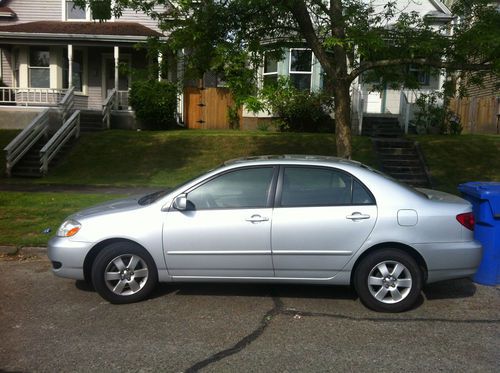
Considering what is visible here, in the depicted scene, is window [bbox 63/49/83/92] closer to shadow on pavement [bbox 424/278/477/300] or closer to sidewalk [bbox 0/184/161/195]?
sidewalk [bbox 0/184/161/195]

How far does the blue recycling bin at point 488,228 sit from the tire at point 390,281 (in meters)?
1.32

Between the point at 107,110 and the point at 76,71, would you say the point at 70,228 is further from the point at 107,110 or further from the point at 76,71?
the point at 76,71

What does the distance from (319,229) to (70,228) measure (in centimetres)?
255

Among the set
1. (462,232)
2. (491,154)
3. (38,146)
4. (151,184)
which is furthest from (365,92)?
(462,232)

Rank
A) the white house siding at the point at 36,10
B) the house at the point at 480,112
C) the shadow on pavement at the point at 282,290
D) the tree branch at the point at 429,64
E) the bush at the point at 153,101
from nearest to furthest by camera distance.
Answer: the shadow on pavement at the point at 282,290, the tree branch at the point at 429,64, the bush at the point at 153,101, the house at the point at 480,112, the white house siding at the point at 36,10

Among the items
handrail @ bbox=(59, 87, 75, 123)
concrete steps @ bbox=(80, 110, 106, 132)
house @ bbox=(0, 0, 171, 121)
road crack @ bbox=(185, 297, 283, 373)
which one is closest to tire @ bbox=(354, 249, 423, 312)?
road crack @ bbox=(185, 297, 283, 373)

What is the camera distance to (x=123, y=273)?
500 cm

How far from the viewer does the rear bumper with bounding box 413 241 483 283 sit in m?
4.81

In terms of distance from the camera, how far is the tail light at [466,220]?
4863 millimetres

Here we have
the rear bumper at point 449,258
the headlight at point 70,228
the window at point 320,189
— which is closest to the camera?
the rear bumper at point 449,258

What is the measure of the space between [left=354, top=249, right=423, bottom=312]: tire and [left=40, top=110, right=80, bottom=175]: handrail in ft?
38.4

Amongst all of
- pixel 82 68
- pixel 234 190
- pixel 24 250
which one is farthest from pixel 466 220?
pixel 82 68

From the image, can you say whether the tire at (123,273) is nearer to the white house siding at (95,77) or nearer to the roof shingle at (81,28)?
the roof shingle at (81,28)

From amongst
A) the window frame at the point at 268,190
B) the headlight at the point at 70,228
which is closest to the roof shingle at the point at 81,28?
the headlight at the point at 70,228
